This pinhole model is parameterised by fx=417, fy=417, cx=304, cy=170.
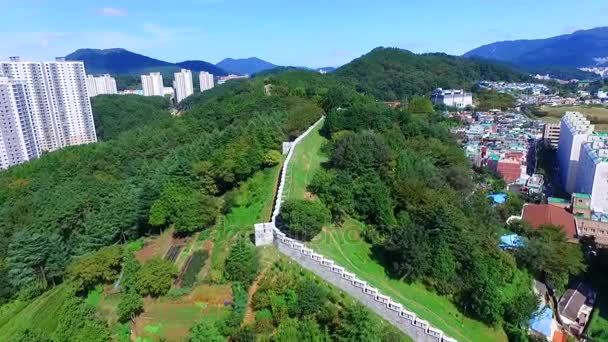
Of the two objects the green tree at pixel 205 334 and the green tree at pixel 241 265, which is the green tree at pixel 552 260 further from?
the green tree at pixel 205 334

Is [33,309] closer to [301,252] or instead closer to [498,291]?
[301,252]

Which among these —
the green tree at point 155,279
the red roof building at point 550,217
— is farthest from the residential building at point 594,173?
the green tree at point 155,279

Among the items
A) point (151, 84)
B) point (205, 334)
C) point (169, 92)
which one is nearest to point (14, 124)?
point (205, 334)

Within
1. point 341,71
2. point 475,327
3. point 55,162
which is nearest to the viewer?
point 475,327

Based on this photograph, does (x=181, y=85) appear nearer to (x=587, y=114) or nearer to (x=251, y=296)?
(x=587, y=114)

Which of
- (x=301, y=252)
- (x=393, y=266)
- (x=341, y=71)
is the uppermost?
(x=341, y=71)

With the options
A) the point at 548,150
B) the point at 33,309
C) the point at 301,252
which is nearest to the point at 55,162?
the point at 33,309

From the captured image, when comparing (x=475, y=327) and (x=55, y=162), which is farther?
(x=55, y=162)
